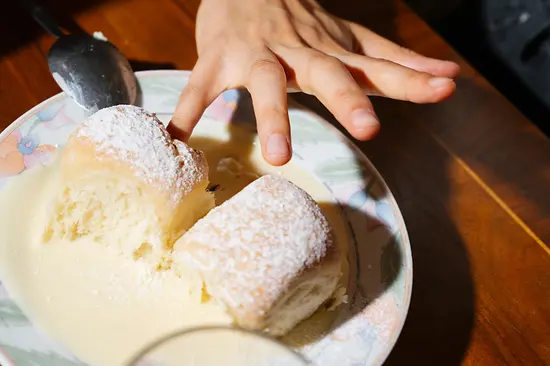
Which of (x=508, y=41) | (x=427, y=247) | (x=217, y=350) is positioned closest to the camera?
(x=217, y=350)

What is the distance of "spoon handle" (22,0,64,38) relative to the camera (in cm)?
80

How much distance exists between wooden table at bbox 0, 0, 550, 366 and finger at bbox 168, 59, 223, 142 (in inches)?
6.6

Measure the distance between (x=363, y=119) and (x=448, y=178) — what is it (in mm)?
287

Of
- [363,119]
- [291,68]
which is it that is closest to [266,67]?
[291,68]

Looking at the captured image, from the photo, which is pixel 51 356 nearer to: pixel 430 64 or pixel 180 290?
pixel 180 290

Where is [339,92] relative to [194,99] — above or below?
above

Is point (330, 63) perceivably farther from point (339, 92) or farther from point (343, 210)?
point (343, 210)

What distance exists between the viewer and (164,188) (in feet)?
1.88

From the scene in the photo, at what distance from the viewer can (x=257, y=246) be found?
0.53 meters

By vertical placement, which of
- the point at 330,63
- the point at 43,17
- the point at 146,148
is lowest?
the point at 43,17

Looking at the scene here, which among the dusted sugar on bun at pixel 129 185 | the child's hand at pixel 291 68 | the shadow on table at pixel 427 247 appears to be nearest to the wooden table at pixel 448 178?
the shadow on table at pixel 427 247

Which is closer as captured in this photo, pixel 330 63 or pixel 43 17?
pixel 330 63

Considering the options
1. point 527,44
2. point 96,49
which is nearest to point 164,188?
point 96,49

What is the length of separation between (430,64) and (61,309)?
49cm
